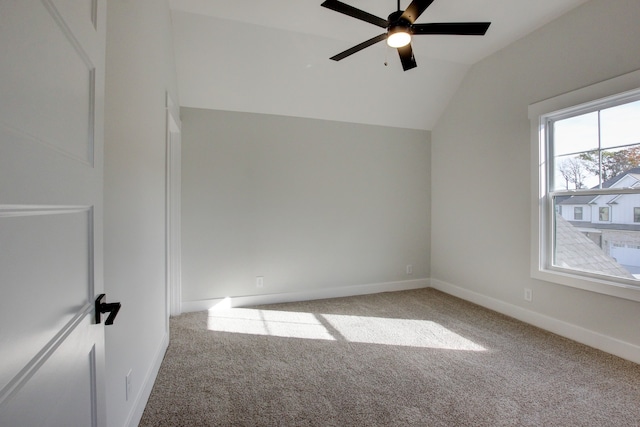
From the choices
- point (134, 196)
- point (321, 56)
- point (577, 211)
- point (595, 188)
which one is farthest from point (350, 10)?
point (577, 211)

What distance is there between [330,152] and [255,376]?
2.85m

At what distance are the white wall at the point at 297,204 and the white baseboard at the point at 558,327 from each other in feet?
2.93

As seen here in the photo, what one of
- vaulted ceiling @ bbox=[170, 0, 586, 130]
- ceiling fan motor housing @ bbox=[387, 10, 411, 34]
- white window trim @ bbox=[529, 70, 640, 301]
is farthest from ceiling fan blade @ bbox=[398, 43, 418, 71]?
white window trim @ bbox=[529, 70, 640, 301]

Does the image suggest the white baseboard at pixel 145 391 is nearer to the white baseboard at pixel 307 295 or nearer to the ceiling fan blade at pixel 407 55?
the white baseboard at pixel 307 295

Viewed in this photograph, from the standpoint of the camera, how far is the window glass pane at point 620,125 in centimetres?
253

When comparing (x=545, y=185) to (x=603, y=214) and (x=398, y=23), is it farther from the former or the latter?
(x=398, y=23)

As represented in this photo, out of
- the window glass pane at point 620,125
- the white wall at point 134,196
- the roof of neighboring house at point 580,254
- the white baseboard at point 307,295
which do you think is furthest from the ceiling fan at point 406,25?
the white baseboard at point 307,295

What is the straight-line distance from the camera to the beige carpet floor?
1.88 meters

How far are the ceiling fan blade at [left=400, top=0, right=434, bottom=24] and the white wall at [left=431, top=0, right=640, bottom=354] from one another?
74.0 inches

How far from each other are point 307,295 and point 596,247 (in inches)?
→ 121

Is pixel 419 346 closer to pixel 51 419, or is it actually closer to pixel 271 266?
pixel 271 266

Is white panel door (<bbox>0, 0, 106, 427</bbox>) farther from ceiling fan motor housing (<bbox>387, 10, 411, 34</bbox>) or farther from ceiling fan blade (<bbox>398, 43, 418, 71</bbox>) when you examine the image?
ceiling fan blade (<bbox>398, 43, 418, 71</bbox>)

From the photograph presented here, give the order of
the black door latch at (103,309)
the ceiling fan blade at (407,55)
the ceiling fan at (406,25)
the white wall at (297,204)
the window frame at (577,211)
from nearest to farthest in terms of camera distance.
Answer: the black door latch at (103,309), the ceiling fan at (406,25), the ceiling fan blade at (407,55), the window frame at (577,211), the white wall at (297,204)

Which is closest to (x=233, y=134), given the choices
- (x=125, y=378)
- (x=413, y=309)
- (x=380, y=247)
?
(x=380, y=247)
